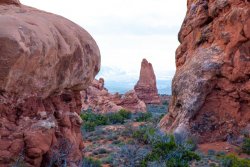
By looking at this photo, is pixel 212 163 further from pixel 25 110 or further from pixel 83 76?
pixel 25 110

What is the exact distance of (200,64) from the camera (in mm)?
15453

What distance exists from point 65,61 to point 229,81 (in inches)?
380

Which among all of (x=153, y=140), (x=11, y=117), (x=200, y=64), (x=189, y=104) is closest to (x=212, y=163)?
(x=153, y=140)

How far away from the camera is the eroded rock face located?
14820mm

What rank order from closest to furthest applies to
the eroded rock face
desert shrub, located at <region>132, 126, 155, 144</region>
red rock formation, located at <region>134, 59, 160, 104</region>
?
desert shrub, located at <region>132, 126, 155, 144</region> → the eroded rock face → red rock formation, located at <region>134, 59, 160, 104</region>

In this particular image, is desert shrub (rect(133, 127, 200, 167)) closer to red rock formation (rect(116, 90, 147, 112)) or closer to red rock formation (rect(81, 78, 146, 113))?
red rock formation (rect(81, 78, 146, 113))

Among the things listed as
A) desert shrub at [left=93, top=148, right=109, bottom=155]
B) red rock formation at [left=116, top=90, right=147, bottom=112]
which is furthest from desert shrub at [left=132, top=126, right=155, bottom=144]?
red rock formation at [left=116, top=90, right=147, bottom=112]

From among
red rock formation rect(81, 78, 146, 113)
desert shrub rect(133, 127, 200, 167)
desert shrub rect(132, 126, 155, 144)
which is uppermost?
desert shrub rect(133, 127, 200, 167)

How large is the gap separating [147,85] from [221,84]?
21694 millimetres

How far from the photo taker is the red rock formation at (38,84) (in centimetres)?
569

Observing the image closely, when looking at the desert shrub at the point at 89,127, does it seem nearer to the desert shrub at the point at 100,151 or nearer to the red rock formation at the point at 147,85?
the desert shrub at the point at 100,151

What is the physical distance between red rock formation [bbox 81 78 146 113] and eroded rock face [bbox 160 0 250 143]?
14.0m

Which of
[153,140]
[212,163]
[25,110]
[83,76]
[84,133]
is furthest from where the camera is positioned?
[84,133]

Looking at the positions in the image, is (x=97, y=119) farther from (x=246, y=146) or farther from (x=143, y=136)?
(x=246, y=146)
